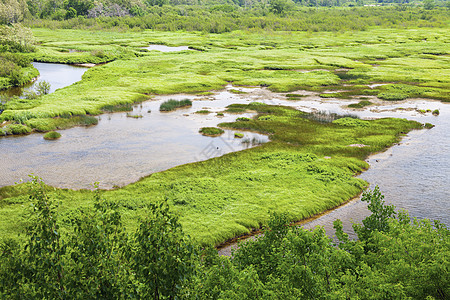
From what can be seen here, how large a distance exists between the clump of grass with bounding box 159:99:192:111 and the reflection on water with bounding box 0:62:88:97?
26470 millimetres

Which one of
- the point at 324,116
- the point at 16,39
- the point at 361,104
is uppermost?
the point at 16,39

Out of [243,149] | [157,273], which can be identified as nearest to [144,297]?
[157,273]

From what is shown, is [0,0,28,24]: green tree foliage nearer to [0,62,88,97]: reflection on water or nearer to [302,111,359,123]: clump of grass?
[0,62,88,97]: reflection on water

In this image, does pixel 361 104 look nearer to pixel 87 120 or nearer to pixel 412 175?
pixel 412 175

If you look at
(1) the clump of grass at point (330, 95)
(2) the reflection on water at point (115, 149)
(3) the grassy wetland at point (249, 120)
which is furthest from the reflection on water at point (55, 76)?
(1) the clump of grass at point (330, 95)

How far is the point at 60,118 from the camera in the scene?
58094 millimetres

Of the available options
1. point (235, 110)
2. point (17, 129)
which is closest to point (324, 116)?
point (235, 110)

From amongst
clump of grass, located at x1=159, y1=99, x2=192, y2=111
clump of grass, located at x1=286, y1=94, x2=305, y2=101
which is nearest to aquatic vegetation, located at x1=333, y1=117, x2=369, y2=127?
clump of grass, located at x1=286, y1=94, x2=305, y2=101

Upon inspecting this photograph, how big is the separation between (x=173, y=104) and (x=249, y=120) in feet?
55.3

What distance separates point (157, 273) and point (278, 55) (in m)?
127

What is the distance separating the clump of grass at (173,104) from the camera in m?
67.6

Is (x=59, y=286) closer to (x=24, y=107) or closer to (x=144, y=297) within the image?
(x=144, y=297)

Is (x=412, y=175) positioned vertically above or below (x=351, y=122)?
below

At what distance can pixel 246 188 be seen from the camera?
36312mm
